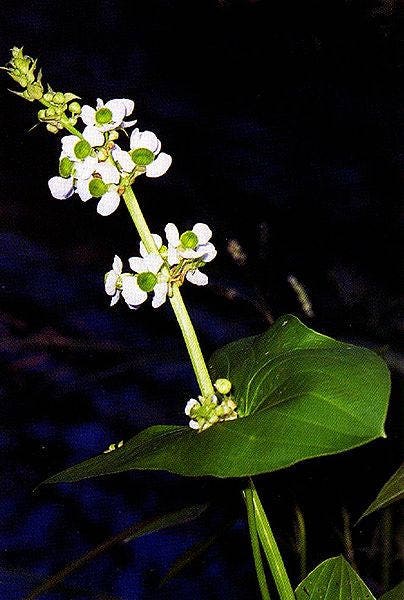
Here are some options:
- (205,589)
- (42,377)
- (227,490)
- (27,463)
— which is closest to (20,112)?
(42,377)

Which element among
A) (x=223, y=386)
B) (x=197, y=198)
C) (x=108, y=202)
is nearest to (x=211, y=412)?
(x=223, y=386)

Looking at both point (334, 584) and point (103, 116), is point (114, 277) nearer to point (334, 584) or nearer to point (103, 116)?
point (103, 116)

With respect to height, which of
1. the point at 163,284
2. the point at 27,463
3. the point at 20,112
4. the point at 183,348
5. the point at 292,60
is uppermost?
the point at 163,284

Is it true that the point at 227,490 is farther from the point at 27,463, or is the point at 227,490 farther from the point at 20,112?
the point at 20,112

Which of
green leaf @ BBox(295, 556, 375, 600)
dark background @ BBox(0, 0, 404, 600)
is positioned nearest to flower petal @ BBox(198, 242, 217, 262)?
green leaf @ BBox(295, 556, 375, 600)

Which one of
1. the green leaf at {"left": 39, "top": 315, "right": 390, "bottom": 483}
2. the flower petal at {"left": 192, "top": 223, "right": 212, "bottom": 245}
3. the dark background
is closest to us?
the green leaf at {"left": 39, "top": 315, "right": 390, "bottom": 483}

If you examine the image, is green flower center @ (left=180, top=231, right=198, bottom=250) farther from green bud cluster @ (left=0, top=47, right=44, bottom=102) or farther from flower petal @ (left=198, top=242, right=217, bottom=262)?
green bud cluster @ (left=0, top=47, right=44, bottom=102)
